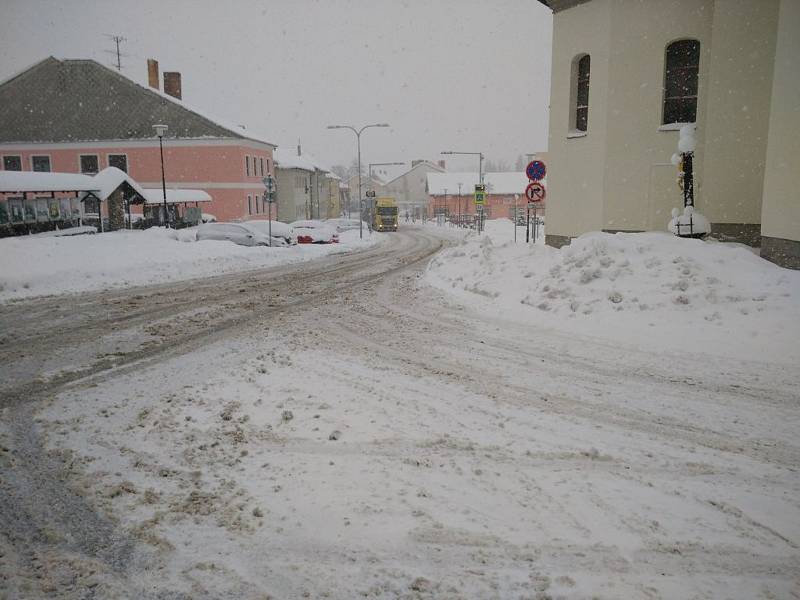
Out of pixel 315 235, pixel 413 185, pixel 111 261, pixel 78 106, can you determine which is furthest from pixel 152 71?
pixel 413 185

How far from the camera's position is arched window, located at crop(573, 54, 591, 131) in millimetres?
17188

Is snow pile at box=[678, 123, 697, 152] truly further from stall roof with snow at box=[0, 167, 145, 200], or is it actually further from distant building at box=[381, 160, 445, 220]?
distant building at box=[381, 160, 445, 220]

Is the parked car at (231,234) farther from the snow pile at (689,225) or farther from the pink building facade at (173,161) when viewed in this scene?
the snow pile at (689,225)

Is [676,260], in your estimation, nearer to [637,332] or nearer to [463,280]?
[637,332]

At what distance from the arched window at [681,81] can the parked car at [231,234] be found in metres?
19.3

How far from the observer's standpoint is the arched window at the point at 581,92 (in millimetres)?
17188

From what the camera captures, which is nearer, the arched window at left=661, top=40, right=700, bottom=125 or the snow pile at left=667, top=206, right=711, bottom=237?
the snow pile at left=667, top=206, right=711, bottom=237

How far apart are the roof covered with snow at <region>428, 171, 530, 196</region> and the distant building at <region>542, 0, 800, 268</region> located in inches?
3004

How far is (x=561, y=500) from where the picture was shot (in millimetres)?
3988

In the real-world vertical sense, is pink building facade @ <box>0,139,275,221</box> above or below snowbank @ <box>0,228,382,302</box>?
above

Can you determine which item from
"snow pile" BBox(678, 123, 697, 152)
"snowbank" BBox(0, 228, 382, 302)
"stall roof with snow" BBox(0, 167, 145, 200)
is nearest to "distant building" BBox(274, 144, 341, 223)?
"stall roof with snow" BBox(0, 167, 145, 200)

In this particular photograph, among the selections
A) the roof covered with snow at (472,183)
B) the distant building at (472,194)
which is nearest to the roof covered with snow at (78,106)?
the distant building at (472,194)

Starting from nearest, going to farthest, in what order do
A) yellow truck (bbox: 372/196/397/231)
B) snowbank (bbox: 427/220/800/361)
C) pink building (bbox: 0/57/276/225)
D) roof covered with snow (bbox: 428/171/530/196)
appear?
snowbank (bbox: 427/220/800/361)
pink building (bbox: 0/57/276/225)
yellow truck (bbox: 372/196/397/231)
roof covered with snow (bbox: 428/171/530/196)

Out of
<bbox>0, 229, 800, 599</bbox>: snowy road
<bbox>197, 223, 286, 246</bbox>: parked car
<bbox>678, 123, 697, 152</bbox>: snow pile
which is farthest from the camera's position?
<bbox>197, 223, 286, 246</bbox>: parked car
